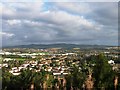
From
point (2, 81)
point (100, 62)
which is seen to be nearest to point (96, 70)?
point (100, 62)

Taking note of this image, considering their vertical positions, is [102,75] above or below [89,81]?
above

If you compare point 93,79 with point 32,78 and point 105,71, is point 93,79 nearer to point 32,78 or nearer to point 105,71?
point 105,71

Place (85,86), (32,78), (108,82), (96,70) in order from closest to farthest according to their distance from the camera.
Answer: (85,86) < (108,82) < (96,70) < (32,78)

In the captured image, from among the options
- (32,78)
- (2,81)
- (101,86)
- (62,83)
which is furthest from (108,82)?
(2,81)

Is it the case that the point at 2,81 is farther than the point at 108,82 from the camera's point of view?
Yes

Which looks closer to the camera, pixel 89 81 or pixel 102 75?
pixel 89 81

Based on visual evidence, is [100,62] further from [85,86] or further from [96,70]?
[85,86]

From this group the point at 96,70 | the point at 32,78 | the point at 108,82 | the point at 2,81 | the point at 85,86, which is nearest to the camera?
the point at 85,86

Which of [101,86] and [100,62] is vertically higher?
[100,62]

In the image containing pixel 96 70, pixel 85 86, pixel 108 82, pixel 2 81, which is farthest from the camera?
pixel 2 81
